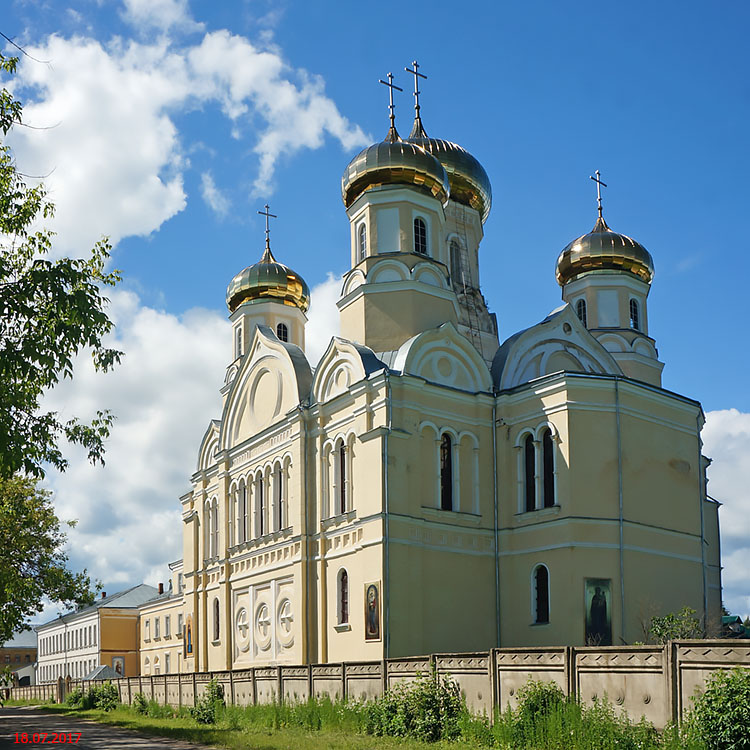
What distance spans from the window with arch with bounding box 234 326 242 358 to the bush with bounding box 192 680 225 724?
13675mm

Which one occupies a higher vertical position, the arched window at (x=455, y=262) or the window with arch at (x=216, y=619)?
the arched window at (x=455, y=262)

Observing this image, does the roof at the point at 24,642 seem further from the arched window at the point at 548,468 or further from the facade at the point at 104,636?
the arched window at the point at 548,468

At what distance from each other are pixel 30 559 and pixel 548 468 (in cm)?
1157

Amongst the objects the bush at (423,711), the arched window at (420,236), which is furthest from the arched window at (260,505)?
the bush at (423,711)

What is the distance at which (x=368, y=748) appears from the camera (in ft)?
42.3

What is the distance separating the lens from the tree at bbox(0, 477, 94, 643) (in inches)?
765

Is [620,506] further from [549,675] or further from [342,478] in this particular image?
[549,675]

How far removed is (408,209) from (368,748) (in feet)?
47.9

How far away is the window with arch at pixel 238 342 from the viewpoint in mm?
32562

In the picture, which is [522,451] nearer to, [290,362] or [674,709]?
[290,362]

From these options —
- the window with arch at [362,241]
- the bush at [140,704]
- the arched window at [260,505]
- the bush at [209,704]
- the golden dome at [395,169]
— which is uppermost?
the golden dome at [395,169]

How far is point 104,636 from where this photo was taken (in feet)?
176

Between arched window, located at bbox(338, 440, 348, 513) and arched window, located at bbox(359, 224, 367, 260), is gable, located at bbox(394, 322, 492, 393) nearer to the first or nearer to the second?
arched window, located at bbox(338, 440, 348, 513)

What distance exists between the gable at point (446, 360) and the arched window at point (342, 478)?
7.78 feet
